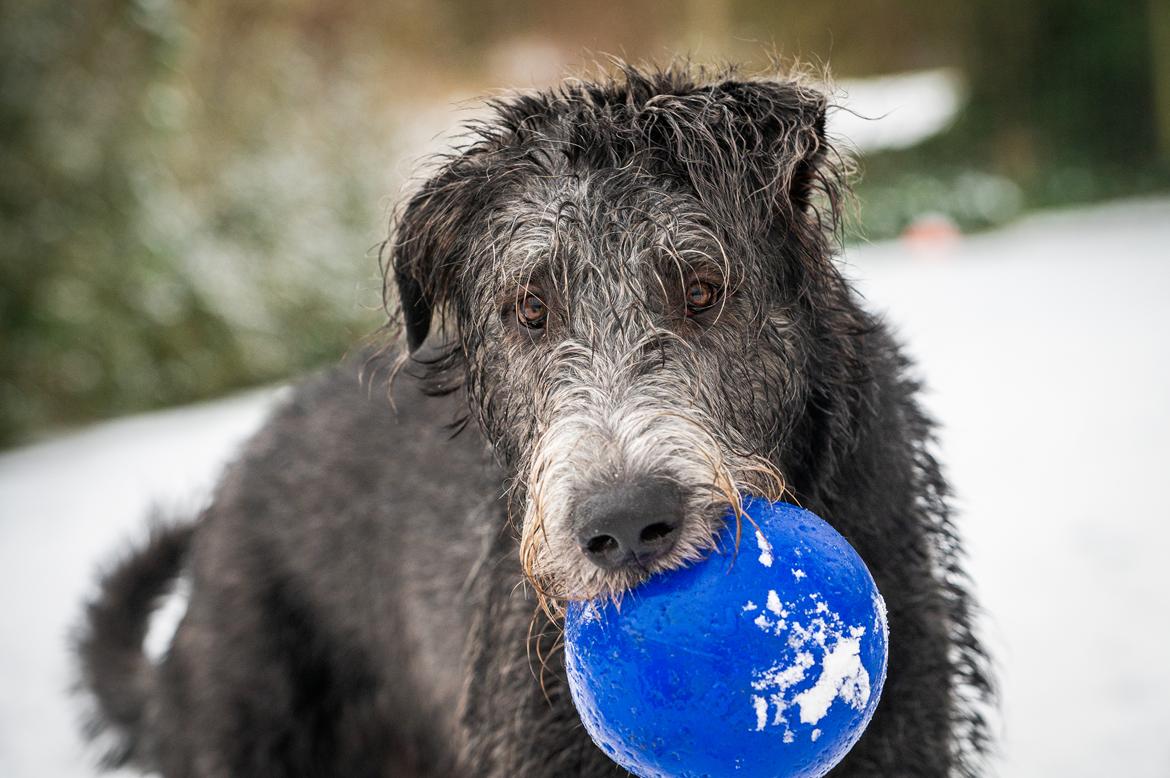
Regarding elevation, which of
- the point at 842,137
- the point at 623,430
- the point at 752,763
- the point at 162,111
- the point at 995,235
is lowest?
the point at 995,235

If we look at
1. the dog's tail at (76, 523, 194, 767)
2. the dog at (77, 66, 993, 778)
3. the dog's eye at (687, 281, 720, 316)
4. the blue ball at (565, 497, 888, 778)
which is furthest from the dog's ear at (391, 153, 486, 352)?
the dog's tail at (76, 523, 194, 767)

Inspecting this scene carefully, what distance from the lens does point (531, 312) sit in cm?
239

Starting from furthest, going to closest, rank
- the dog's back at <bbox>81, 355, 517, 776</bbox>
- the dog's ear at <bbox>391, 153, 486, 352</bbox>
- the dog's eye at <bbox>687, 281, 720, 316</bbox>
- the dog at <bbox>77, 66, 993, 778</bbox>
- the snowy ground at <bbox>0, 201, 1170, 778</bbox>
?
the snowy ground at <bbox>0, 201, 1170, 778</bbox> → the dog's back at <bbox>81, 355, 517, 776</bbox> → the dog's ear at <bbox>391, 153, 486, 352</bbox> → the dog's eye at <bbox>687, 281, 720, 316</bbox> → the dog at <bbox>77, 66, 993, 778</bbox>

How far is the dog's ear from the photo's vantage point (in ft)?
8.32

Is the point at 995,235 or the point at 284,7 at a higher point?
the point at 284,7

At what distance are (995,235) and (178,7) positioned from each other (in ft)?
42.2

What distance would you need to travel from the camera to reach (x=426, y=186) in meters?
2.61

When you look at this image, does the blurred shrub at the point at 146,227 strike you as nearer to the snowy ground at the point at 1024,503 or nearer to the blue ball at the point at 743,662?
the snowy ground at the point at 1024,503

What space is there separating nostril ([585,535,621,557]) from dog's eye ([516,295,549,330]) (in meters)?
0.68

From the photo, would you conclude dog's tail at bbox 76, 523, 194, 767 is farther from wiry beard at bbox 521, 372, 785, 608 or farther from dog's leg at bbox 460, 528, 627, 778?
wiry beard at bbox 521, 372, 785, 608

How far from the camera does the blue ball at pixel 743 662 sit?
1811 millimetres

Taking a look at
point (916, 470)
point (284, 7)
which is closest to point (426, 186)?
point (916, 470)

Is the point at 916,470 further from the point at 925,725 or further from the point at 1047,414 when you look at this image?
the point at 1047,414

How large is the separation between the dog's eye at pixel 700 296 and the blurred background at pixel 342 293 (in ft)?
1.83
